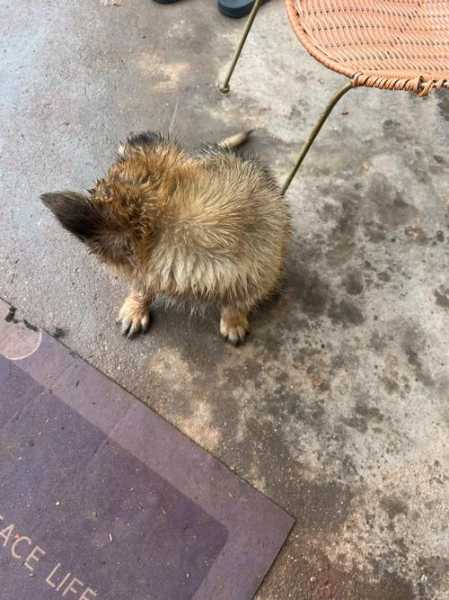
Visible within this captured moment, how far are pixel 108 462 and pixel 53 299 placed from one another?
0.77 metres

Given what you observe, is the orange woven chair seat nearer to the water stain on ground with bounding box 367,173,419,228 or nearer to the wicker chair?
the wicker chair

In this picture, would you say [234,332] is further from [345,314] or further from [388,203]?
[388,203]

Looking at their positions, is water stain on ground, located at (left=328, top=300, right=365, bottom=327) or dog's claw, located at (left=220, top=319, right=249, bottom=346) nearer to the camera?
dog's claw, located at (left=220, top=319, right=249, bottom=346)

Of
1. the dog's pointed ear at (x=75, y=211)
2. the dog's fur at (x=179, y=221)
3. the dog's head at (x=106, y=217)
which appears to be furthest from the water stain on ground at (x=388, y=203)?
the dog's pointed ear at (x=75, y=211)

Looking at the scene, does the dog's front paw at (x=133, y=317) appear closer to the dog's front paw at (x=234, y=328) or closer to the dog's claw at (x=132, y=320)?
the dog's claw at (x=132, y=320)

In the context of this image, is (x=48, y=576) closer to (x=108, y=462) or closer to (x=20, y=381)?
(x=108, y=462)

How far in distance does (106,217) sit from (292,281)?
3.83 ft

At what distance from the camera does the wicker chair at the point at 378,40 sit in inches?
67.7

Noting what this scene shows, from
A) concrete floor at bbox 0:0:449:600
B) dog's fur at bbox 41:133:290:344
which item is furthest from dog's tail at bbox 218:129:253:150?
dog's fur at bbox 41:133:290:344

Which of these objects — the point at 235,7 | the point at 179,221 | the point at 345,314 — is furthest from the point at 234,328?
the point at 235,7

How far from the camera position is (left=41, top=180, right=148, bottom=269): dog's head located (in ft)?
4.31

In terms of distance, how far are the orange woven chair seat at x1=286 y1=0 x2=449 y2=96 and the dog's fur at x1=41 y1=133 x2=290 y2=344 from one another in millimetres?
496

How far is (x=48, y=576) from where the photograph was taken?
176 cm

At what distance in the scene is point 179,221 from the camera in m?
1.50
